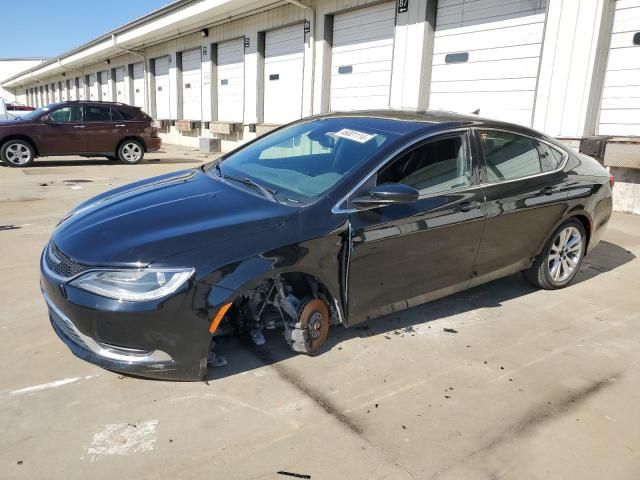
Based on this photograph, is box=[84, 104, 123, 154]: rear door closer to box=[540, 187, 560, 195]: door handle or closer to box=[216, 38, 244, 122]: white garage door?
box=[216, 38, 244, 122]: white garage door

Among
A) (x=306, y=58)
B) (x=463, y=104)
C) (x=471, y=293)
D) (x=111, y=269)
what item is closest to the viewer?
(x=111, y=269)

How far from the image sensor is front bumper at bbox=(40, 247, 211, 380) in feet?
8.04

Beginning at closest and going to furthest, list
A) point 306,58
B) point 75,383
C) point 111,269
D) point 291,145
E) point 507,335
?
point 111,269
point 75,383
point 507,335
point 291,145
point 306,58

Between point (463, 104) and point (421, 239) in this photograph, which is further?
point (463, 104)

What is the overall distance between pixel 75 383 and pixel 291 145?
7.25ft

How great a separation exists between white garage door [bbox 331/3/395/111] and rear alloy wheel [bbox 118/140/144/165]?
5492 mm

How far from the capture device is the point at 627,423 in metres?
2.64

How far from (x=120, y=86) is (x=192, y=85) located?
10624 mm

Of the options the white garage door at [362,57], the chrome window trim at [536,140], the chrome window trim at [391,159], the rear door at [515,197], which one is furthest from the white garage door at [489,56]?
the chrome window trim at [391,159]

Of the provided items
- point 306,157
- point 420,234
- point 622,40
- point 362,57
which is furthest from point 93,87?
point 420,234

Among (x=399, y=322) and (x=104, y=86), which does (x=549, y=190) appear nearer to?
(x=399, y=322)

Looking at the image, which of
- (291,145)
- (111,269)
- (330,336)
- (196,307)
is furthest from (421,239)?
(111,269)

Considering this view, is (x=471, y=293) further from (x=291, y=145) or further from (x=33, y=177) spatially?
(x=33, y=177)

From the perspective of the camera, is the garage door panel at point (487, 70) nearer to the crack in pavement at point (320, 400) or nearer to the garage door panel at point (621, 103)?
the garage door panel at point (621, 103)
